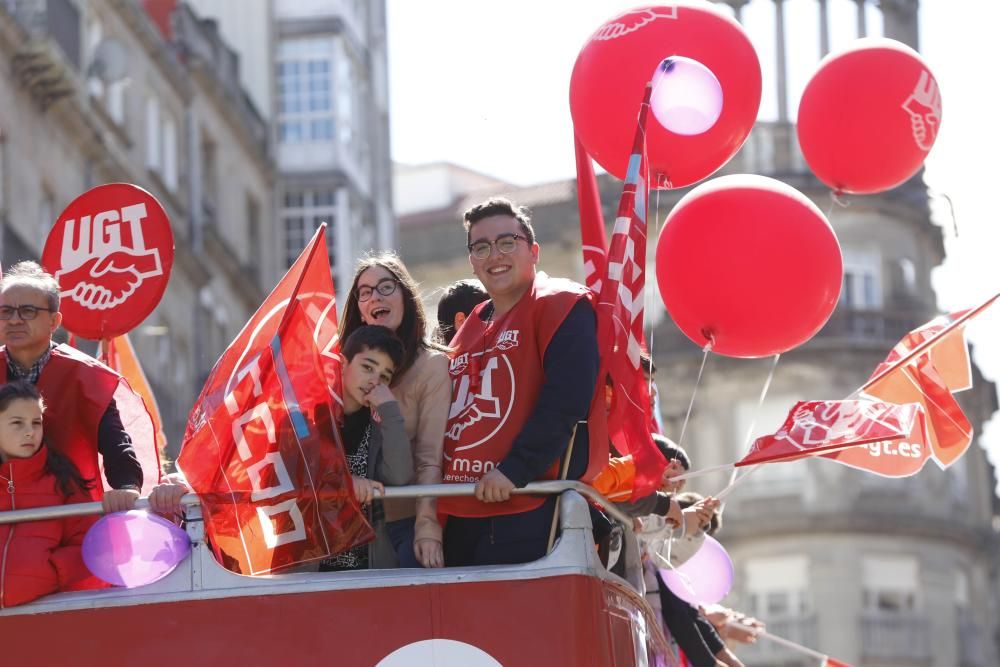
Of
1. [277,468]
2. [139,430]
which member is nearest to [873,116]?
[277,468]

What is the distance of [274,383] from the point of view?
8.32 m

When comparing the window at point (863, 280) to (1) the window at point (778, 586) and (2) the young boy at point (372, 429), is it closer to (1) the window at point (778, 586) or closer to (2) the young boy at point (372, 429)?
(1) the window at point (778, 586)

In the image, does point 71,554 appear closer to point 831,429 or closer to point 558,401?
point 558,401

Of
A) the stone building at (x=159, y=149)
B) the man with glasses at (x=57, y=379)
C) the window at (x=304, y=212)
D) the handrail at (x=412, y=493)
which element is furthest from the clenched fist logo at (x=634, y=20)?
the window at (x=304, y=212)

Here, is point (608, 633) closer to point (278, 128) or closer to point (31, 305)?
point (31, 305)

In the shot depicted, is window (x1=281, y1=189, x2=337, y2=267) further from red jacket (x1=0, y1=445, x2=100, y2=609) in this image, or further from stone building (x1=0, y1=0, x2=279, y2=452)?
red jacket (x1=0, y1=445, x2=100, y2=609)

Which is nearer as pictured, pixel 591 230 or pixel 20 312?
pixel 20 312

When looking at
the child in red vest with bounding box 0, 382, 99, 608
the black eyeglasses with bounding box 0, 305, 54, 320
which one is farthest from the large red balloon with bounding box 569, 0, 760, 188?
the child in red vest with bounding box 0, 382, 99, 608

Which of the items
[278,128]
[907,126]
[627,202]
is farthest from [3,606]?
[278,128]

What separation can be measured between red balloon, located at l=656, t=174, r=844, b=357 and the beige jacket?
1446 mm

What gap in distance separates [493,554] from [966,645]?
42498mm

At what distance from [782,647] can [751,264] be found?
3832cm

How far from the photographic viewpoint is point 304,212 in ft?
140

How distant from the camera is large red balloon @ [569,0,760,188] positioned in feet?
31.6
